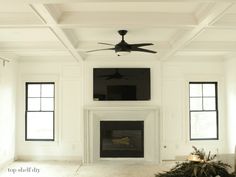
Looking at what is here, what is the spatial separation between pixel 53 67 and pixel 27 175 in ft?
9.23

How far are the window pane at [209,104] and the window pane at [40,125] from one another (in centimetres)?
405

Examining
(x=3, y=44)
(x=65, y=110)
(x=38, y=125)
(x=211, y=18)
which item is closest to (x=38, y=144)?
(x=38, y=125)

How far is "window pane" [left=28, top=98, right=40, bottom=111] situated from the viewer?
7430mm

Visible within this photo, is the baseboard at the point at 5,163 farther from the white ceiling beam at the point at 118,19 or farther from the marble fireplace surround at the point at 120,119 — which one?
the white ceiling beam at the point at 118,19

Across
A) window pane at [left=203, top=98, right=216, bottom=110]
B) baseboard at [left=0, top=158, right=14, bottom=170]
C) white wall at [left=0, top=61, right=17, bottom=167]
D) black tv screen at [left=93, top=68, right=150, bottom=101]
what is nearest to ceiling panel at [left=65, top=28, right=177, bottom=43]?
black tv screen at [left=93, top=68, right=150, bottom=101]

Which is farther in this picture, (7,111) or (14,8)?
(7,111)

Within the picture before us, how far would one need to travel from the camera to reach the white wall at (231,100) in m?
6.84

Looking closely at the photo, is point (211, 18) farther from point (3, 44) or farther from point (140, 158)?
point (140, 158)

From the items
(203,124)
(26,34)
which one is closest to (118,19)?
(26,34)

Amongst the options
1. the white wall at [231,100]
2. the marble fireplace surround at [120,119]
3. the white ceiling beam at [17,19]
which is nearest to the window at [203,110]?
the white wall at [231,100]

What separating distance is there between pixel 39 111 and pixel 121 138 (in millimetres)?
2256

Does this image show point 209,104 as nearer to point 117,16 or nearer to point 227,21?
point 227,21

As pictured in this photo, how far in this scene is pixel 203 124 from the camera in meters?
7.47

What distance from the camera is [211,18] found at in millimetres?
3566
